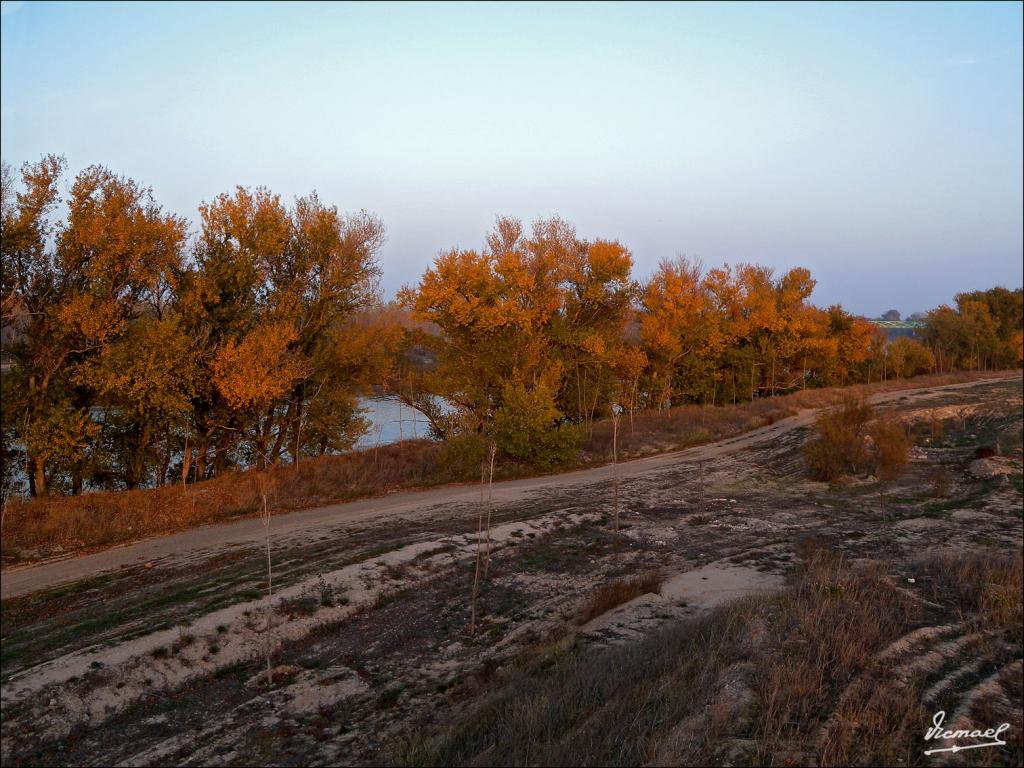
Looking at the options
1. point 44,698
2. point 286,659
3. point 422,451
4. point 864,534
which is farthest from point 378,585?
point 422,451

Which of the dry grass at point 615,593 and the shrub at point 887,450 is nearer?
the dry grass at point 615,593

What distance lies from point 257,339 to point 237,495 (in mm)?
4722

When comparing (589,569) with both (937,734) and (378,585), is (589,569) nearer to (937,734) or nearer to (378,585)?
(378,585)

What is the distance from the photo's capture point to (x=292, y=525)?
16.3m

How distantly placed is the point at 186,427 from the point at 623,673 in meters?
17.6

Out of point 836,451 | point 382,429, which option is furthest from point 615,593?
point 382,429

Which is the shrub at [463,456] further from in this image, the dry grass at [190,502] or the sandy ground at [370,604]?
the sandy ground at [370,604]

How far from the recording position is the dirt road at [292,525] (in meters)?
12.8

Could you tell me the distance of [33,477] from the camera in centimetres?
1856

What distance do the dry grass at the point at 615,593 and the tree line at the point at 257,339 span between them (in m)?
11.8

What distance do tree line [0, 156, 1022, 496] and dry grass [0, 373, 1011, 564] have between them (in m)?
1.62

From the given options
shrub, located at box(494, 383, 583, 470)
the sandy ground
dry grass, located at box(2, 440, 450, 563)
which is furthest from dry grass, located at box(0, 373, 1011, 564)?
the sandy ground

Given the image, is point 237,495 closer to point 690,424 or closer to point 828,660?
point 828,660

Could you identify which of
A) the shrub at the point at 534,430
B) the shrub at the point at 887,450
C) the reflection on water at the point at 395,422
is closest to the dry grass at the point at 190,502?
the shrub at the point at 534,430
